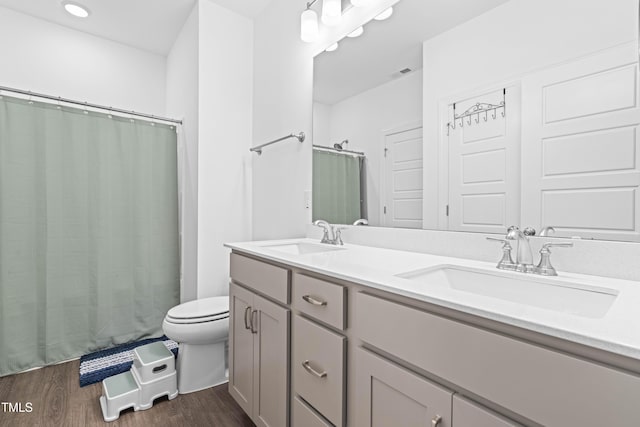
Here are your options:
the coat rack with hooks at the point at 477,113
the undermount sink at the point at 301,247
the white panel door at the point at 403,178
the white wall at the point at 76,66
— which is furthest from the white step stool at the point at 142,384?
the white wall at the point at 76,66

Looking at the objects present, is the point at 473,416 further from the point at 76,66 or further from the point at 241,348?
the point at 76,66

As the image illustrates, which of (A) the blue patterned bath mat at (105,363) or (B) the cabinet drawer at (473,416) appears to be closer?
(B) the cabinet drawer at (473,416)

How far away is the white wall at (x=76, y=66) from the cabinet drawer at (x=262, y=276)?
88.6 inches

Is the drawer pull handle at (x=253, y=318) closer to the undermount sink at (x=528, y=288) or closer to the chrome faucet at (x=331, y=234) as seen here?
the chrome faucet at (x=331, y=234)

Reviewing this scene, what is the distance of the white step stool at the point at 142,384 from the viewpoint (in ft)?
5.25

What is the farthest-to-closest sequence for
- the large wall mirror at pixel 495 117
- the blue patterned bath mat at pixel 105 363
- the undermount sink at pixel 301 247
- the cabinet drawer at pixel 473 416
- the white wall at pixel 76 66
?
the white wall at pixel 76 66, the blue patterned bath mat at pixel 105 363, the undermount sink at pixel 301 247, the large wall mirror at pixel 495 117, the cabinet drawer at pixel 473 416

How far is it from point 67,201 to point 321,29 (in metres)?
2.02

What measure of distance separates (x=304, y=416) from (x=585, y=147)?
124 centimetres

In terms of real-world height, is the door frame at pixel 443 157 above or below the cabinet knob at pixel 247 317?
above

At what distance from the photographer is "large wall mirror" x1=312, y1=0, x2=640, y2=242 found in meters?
0.88

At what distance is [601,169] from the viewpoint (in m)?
0.89

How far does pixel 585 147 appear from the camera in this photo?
92 centimetres

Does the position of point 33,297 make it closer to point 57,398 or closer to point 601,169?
point 57,398

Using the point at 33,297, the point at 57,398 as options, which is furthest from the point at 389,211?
the point at 33,297
